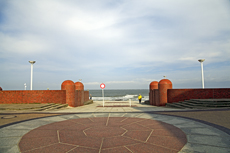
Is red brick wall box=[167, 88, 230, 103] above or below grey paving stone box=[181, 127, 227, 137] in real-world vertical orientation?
above

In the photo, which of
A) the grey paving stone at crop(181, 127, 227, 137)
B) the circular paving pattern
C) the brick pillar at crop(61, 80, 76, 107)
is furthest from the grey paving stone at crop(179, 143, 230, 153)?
the brick pillar at crop(61, 80, 76, 107)

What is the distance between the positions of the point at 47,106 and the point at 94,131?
10913 millimetres

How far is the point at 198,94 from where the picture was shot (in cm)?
1742

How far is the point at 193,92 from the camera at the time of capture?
1761 centimetres

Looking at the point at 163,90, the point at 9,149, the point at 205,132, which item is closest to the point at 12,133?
the point at 9,149

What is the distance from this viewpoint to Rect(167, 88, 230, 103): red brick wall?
17047 mm

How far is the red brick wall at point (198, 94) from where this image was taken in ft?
55.9

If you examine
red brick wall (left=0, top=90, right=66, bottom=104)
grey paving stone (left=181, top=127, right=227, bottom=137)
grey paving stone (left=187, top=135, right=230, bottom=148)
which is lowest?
grey paving stone (left=181, top=127, right=227, bottom=137)

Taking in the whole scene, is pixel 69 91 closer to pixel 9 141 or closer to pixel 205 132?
pixel 9 141

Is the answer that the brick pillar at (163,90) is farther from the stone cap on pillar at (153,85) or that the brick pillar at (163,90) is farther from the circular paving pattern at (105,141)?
the circular paving pattern at (105,141)

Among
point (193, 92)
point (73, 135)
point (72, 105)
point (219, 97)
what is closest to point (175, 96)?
point (193, 92)

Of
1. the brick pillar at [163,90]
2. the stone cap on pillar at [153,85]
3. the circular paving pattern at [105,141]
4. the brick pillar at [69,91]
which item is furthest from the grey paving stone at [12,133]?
the stone cap on pillar at [153,85]

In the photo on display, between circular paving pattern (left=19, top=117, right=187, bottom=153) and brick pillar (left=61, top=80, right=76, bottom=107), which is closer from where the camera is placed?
circular paving pattern (left=19, top=117, right=187, bottom=153)

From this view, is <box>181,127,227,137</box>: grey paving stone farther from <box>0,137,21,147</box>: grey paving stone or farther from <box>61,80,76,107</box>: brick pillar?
<box>61,80,76,107</box>: brick pillar
